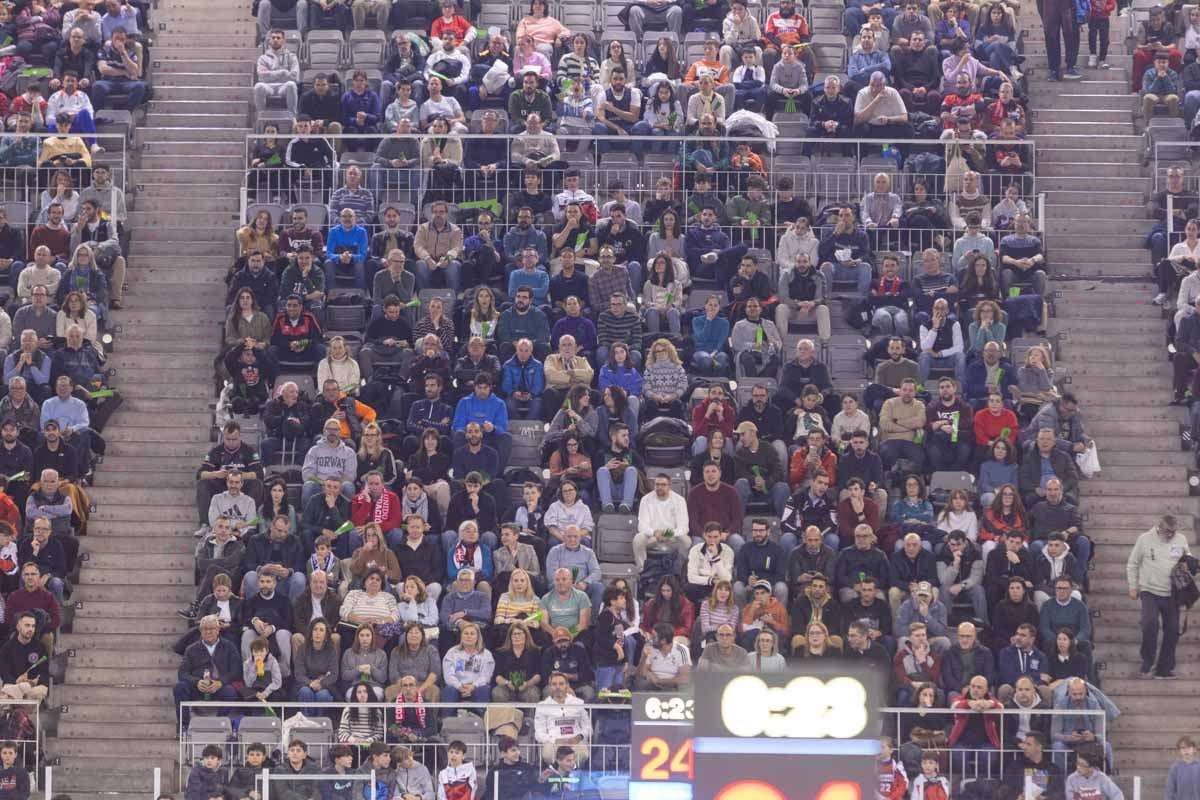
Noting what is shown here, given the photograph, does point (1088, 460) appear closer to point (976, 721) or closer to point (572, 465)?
point (976, 721)

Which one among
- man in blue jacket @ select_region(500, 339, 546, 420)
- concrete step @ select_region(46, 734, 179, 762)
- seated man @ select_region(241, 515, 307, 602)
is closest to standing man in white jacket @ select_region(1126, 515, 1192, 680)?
man in blue jacket @ select_region(500, 339, 546, 420)

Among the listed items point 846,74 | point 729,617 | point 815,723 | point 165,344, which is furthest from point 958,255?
point 815,723

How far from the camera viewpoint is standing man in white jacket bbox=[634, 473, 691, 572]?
2778 cm

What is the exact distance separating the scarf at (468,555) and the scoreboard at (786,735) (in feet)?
51.4

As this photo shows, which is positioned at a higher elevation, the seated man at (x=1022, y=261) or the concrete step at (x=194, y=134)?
the concrete step at (x=194, y=134)

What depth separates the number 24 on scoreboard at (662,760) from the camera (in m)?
14.0

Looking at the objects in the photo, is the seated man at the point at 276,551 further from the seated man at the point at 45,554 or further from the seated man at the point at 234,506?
the seated man at the point at 45,554

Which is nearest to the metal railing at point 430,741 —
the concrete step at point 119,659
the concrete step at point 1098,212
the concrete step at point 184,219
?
the concrete step at point 119,659

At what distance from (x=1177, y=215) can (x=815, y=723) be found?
74.0ft

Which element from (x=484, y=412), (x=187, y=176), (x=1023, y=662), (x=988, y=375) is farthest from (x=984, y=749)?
(x=187, y=176)

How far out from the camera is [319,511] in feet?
91.5

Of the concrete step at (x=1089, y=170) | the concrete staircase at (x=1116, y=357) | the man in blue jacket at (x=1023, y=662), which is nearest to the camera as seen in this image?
the man in blue jacket at (x=1023, y=662)

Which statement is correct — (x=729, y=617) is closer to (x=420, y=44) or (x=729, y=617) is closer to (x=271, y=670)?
(x=271, y=670)

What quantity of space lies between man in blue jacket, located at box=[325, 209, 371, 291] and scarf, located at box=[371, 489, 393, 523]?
13.9 feet
